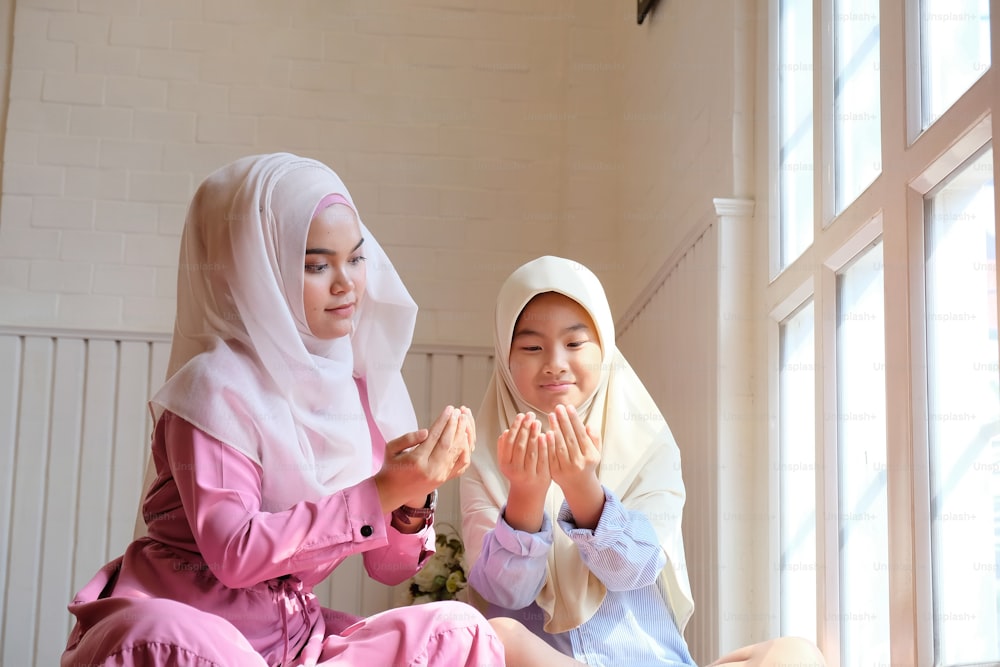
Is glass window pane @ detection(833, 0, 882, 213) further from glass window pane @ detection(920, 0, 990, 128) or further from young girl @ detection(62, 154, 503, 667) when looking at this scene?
young girl @ detection(62, 154, 503, 667)

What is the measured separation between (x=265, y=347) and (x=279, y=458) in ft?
0.63

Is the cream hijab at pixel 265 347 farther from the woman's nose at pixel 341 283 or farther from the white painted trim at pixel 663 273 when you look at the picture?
the white painted trim at pixel 663 273

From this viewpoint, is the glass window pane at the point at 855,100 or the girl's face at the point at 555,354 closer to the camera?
the glass window pane at the point at 855,100

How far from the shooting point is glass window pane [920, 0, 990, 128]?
6.48ft

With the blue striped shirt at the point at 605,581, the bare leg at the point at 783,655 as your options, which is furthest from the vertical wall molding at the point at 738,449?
the bare leg at the point at 783,655

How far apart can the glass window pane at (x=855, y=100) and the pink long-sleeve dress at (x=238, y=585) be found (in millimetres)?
1138

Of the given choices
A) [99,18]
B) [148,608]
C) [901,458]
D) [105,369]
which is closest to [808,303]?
[901,458]

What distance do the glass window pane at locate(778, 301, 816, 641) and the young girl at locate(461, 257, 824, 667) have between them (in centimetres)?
33

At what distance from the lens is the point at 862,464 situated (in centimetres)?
241

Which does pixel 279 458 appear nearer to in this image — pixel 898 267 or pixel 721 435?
pixel 898 267

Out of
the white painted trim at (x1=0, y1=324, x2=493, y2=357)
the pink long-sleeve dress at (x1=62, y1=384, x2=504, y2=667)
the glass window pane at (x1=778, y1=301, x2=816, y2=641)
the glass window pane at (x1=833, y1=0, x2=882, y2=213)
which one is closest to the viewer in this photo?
the pink long-sleeve dress at (x1=62, y1=384, x2=504, y2=667)

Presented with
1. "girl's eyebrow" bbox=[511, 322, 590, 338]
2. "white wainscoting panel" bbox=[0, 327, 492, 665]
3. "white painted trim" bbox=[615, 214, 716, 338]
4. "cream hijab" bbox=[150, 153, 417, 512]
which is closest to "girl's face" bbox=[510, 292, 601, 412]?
"girl's eyebrow" bbox=[511, 322, 590, 338]

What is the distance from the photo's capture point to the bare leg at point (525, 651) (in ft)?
6.87

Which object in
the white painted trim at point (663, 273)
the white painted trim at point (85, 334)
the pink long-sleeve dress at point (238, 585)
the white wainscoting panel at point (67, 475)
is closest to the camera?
the pink long-sleeve dress at point (238, 585)
